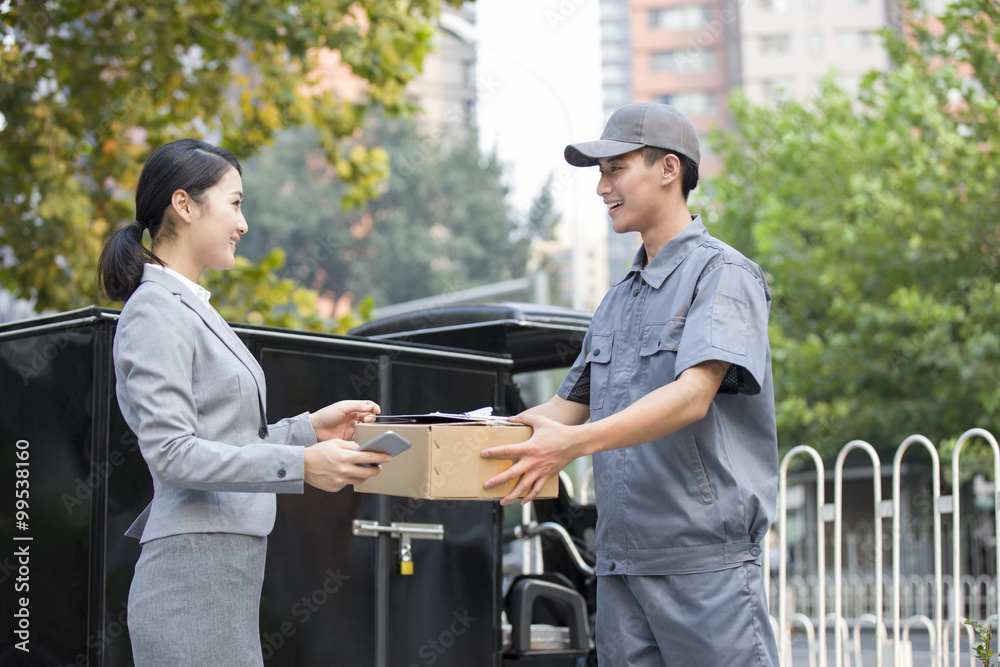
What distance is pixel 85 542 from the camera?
3414 millimetres

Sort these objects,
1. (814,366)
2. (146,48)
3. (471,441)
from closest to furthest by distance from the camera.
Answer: (471,441), (146,48), (814,366)

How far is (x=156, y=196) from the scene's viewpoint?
2578 millimetres

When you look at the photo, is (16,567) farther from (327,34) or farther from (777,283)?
(777,283)

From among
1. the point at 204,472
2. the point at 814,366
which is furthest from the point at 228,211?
the point at 814,366

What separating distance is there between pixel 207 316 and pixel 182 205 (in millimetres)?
304

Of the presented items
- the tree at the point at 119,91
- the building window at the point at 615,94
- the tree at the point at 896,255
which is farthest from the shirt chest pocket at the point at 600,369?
the building window at the point at 615,94

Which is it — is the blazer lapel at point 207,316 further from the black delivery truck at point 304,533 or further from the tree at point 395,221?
the tree at point 395,221

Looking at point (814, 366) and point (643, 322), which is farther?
point (814, 366)

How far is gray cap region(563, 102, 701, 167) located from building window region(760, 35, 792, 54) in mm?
56306

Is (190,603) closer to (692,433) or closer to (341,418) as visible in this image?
(341,418)

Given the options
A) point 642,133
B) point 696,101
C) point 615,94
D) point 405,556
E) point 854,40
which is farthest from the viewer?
point 615,94

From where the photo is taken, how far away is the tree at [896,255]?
1398 centimetres

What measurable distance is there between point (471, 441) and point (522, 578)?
2735 mm

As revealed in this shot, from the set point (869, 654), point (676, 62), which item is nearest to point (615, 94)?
point (676, 62)
